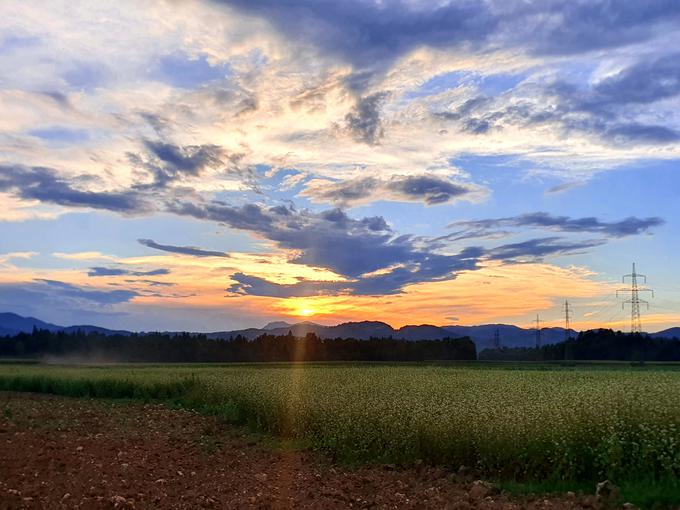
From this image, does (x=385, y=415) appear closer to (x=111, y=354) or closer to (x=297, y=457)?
(x=297, y=457)

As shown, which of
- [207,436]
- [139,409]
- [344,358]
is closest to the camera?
[207,436]

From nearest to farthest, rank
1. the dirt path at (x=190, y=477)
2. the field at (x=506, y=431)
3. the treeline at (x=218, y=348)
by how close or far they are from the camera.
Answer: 1. the dirt path at (x=190, y=477)
2. the field at (x=506, y=431)
3. the treeline at (x=218, y=348)

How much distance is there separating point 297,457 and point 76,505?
7.67m

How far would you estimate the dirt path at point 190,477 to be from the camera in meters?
11.6

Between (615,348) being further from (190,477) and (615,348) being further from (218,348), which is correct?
(190,477)

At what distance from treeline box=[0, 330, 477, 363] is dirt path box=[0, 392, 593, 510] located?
88643 millimetres

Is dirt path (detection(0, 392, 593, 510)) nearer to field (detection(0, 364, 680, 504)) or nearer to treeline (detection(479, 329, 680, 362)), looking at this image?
field (detection(0, 364, 680, 504))

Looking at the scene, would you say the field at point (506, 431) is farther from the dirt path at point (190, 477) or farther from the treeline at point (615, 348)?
the treeline at point (615, 348)

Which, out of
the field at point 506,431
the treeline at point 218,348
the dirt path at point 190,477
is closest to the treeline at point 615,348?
the treeline at point 218,348

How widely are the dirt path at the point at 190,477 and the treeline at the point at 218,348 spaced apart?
88643 millimetres

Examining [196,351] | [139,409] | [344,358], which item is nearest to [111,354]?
[196,351]

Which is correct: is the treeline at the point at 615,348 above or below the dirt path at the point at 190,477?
above

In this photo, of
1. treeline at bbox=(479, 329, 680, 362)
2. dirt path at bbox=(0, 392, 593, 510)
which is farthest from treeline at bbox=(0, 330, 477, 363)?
dirt path at bbox=(0, 392, 593, 510)

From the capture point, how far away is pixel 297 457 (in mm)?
17578
